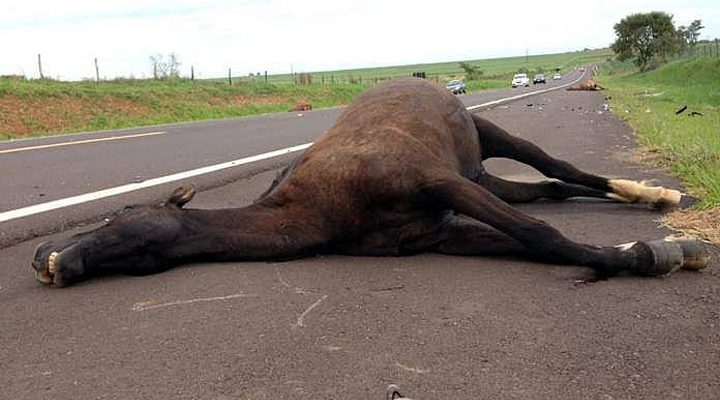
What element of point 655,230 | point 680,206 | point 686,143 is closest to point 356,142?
point 655,230

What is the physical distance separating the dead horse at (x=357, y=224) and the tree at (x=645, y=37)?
71354mm

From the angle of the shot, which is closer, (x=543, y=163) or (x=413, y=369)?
(x=413, y=369)

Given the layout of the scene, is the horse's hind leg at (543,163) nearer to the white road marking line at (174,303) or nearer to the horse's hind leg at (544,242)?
the horse's hind leg at (544,242)

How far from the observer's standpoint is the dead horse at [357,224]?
346 centimetres

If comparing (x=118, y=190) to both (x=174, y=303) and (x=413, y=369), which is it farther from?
(x=413, y=369)

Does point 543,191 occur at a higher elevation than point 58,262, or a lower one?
lower

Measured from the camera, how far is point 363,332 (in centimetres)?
289

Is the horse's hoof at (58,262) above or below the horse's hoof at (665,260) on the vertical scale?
above

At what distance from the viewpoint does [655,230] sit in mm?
4520

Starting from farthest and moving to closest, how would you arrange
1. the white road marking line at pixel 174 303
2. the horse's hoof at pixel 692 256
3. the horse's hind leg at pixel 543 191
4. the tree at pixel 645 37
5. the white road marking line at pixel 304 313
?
the tree at pixel 645 37 < the horse's hind leg at pixel 543 191 < the horse's hoof at pixel 692 256 < the white road marking line at pixel 174 303 < the white road marking line at pixel 304 313

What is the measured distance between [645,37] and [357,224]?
7688 cm

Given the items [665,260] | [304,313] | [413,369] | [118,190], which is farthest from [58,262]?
[118,190]

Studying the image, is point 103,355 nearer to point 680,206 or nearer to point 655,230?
point 655,230

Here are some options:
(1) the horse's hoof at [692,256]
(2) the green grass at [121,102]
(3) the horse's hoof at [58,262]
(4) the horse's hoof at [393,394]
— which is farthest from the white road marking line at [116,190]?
(2) the green grass at [121,102]
